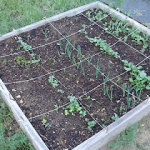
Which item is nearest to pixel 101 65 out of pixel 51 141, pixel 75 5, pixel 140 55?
pixel 140 55

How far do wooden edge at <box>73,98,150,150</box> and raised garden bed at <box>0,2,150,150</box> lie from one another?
0.10 meters

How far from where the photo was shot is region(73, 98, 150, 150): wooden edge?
226 centimetres

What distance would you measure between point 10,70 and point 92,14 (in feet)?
5.81

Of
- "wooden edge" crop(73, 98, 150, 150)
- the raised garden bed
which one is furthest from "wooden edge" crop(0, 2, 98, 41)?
"wooden edge" crop(73, 98, 150, 150)

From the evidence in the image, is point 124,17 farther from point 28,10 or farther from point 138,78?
point 28,10

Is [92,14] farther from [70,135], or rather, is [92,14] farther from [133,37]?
[70,135]

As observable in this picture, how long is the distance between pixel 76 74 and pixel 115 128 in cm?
91

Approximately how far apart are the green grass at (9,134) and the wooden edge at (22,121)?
0.21 ft

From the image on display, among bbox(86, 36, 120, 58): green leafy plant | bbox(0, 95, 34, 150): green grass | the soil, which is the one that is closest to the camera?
bbox(0, 95, 34, 150): green grass

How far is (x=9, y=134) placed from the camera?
2533 millimetres

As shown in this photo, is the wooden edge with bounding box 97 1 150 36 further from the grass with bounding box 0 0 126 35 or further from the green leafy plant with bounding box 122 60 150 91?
the green leafy plant with bounding box 122 60 150 91

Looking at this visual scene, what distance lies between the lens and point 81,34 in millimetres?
3596

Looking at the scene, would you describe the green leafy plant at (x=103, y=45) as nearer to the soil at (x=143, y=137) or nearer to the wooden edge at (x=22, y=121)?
the soil at (x=143, y=137)

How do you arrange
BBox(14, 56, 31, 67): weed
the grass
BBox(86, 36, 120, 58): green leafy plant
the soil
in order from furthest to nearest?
the grass < BBox(86, 36, 120, 58): green leafy plant < BBox(14, 56, 31, 67): weed < the soil
